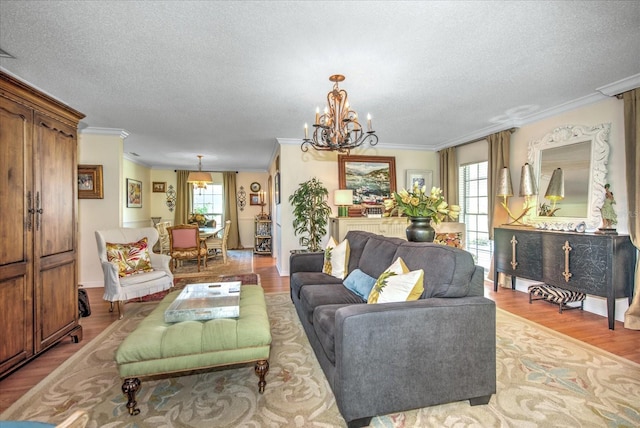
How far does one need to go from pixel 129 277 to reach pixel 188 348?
7.52 feet

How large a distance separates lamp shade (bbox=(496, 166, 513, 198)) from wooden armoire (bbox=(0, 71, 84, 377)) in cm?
535

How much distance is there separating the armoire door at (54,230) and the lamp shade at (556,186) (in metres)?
5.55

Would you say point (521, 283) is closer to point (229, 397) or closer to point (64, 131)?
point (229, 397)

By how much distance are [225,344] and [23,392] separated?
1502 mm

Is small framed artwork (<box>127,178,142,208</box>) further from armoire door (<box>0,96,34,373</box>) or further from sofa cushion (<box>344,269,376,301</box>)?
sofa cushion (<box>344,269,376,301</box>)

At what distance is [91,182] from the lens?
4.82 m

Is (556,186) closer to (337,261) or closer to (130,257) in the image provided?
(337,261)

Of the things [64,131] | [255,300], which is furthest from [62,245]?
[255,300]

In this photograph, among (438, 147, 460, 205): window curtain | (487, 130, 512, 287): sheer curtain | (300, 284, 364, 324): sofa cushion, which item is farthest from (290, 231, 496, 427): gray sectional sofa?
(438, 147, 460, 205): window curtain

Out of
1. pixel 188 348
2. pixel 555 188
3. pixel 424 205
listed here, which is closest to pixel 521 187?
pixel 555 188

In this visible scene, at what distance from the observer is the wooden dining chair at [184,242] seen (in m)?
5.90

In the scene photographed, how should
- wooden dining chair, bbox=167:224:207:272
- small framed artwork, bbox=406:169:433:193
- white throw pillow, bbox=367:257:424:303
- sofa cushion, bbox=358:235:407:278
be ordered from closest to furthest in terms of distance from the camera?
1. white throw pillow, bbox=367:257:424:303
2. sofa cushion, bbox=358:235:407:278
3. wooden dining chair, bbox=167:224:207:272
4. small framed artwork, bbox=406:169:433:193

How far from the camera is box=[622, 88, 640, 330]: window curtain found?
308 centimetres

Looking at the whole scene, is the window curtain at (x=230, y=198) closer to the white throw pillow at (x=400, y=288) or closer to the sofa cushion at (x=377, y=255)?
the sofa cushion at (x=377, y=255)
